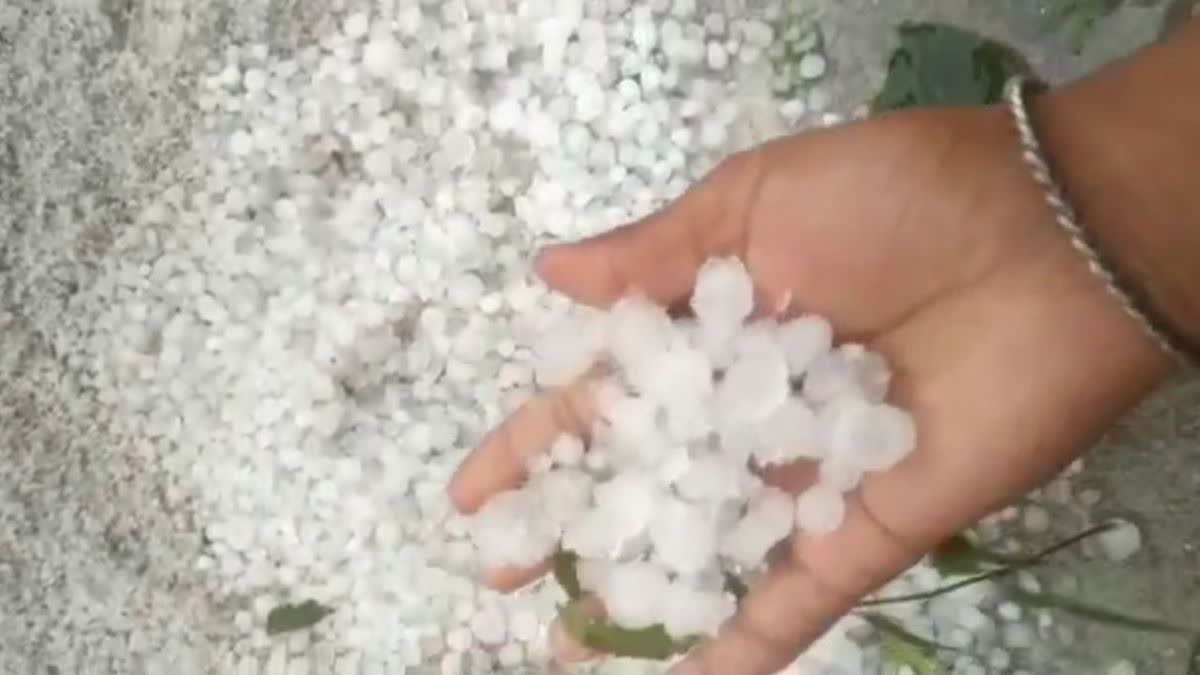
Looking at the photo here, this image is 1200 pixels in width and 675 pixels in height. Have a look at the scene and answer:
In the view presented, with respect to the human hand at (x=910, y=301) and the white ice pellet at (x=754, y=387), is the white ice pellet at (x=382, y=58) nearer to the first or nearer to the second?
the human hand at (x=910, y=301)

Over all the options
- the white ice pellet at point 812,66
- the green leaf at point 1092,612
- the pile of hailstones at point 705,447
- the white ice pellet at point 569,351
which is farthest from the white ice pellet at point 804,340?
the white ice pellet at point 812,66

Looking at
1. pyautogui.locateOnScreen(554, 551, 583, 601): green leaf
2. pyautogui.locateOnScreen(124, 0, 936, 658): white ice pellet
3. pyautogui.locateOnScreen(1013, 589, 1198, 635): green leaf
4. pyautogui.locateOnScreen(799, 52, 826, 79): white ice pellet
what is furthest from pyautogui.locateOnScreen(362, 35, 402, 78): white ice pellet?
pyautogui.locateOnScreen(1013, 589, 1198, 635): green leaf

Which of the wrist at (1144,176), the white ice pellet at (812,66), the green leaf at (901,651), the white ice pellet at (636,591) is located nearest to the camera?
the wrist at (1144,176)

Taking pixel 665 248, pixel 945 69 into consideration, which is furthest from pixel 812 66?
pixel 665 248

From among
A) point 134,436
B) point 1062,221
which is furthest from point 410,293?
point 1062,221

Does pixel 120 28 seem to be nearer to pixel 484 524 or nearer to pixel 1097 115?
pixel 484 524

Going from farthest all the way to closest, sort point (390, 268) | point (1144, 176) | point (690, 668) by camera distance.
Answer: point (390, 268) → point (690, 668) → point (1144, 176)

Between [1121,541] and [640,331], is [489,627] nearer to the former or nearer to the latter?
[640,331]
